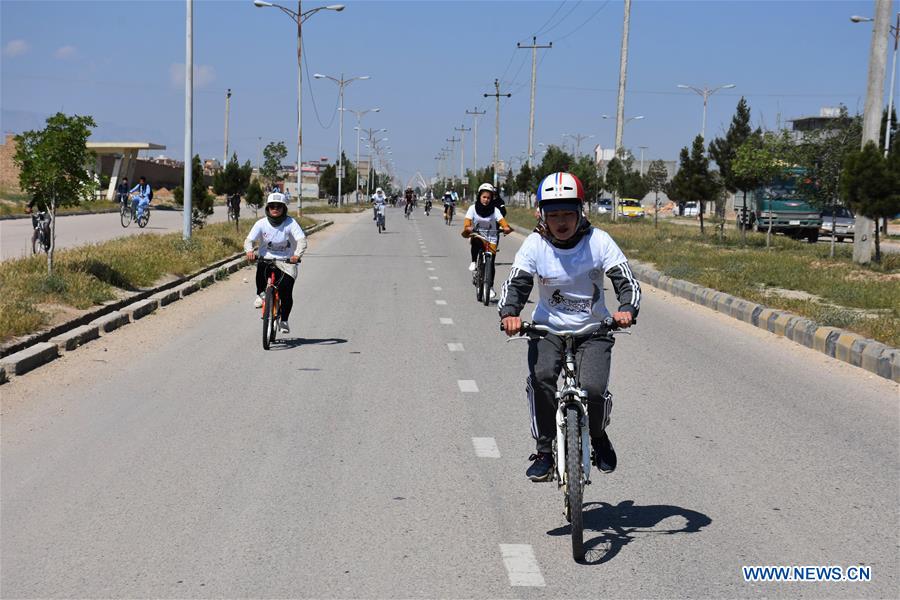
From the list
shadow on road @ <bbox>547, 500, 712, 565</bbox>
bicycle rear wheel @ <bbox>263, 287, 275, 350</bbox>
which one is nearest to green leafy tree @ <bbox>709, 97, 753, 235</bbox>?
bicycle rear wheel @ <bbox>263, 287, 275, 350</bbox>

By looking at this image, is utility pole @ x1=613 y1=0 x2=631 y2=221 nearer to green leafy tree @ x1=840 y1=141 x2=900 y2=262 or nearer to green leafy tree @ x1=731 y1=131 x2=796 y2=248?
green leafy tree @ x1=731 y1=131 x2=796 y2=248

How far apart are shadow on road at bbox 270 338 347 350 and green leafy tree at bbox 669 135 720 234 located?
84.2 ft

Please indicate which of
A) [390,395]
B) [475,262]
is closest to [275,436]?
[390,395]

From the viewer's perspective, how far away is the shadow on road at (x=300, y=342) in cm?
1245

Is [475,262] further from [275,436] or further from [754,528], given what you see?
[754,528]

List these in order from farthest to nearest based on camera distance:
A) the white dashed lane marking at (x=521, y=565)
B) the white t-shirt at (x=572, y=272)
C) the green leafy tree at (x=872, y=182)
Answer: the green leafy tree at (x=872, y=182), the white t-shirt at (x=572, y=272), the white dashed lane marking at (x=521, y=565)

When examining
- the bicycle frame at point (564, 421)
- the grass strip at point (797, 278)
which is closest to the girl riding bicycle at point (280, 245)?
the grass strip at point (797, 278)

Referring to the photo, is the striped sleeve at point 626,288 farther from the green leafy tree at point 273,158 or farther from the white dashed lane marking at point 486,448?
the green leafy tree at point 273,158

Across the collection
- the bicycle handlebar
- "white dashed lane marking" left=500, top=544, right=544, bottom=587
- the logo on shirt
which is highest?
the logo on shirt

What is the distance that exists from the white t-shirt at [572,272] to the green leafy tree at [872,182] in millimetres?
18005

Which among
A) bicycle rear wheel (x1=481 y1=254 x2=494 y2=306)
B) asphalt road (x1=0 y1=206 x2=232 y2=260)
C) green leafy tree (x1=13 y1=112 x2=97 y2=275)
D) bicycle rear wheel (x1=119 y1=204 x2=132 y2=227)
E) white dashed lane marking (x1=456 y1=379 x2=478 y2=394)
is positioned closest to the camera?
white dashed lane marking (x1=456 y1=379 x2=478 y2=394)

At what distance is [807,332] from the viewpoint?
536 inches

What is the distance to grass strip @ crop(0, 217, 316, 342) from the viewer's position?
12.6 metres

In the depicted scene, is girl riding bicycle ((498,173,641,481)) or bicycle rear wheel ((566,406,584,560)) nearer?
bicycle rear wheel ((566,406,584,560))
